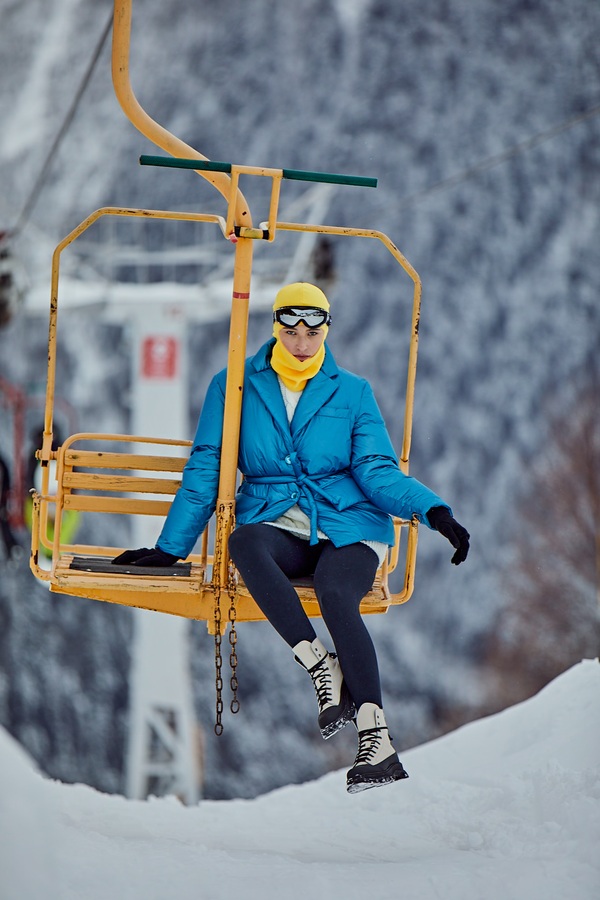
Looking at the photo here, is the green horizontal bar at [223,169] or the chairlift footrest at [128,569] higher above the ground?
the green horizontal bar at [223,169]

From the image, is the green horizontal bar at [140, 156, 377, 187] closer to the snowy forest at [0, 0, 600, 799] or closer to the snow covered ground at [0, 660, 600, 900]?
the snow covered ground at [0, 660, 600, 900]

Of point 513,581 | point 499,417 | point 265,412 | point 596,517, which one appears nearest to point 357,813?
point 265,412

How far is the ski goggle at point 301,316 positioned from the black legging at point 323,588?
0.53 m

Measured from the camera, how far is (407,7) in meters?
33.4

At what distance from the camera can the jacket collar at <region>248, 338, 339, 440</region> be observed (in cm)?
335

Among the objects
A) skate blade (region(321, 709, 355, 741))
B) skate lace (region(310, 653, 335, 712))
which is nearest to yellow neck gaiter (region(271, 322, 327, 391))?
skate lace (region(310, 653, 335, 712))

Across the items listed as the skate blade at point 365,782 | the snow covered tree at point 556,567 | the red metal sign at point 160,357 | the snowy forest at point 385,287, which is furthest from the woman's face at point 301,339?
the snowy forest at point 385,287

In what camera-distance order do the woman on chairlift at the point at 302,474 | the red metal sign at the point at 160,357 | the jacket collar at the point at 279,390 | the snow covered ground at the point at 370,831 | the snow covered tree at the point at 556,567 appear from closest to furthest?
the snow covered ground at the point at 370,831 < the woman on chairlift at the point at 302,474 < the jacket collar at the point at 279,390 < the red metal sign at the point at 160,357 < the snow covered tree at the point at 556,567

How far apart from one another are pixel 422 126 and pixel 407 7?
428 cm

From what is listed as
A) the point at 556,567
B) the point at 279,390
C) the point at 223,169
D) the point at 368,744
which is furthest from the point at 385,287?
the point at 368,744

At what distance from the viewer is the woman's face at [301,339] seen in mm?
3318

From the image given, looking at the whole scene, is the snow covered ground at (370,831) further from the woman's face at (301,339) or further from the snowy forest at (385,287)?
the snowy forest at (385,287)

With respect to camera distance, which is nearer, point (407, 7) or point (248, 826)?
point (248, 826)

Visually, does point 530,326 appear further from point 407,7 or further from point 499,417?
point 407,7
